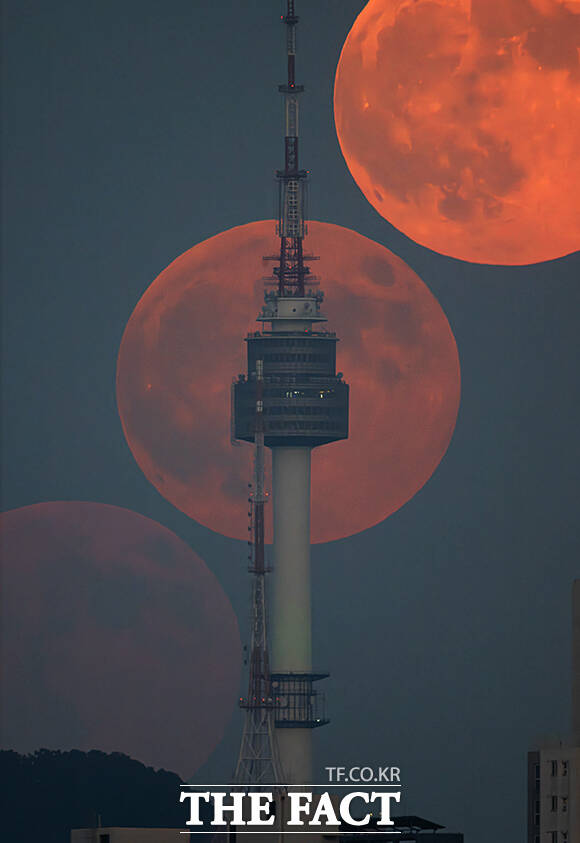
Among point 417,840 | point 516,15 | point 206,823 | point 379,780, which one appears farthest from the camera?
point 206,823

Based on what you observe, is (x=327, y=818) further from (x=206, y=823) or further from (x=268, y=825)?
(x=206, y=823)

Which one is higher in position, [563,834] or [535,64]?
[535,64]

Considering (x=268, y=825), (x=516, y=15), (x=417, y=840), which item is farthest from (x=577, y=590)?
(x=268, y=825)

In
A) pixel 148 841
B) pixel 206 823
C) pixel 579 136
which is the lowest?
pixel 148 841

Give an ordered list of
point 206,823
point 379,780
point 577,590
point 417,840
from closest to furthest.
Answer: point 417,840, point 577,590, point 379,780, point 206,823

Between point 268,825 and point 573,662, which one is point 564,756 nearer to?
point 268,825

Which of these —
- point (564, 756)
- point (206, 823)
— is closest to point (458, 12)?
point (564, 756)

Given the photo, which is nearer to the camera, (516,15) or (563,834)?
(563,834)

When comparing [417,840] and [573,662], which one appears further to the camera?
[573,662]

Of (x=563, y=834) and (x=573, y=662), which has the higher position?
(x=573, y=662)
